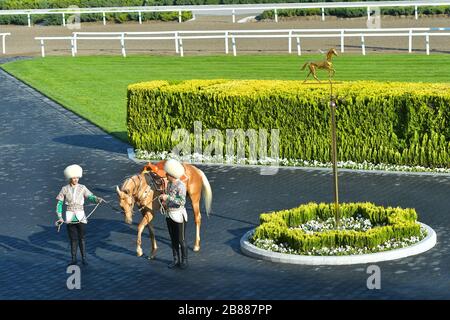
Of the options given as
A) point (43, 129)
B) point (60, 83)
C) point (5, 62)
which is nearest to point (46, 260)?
point (43, 129)

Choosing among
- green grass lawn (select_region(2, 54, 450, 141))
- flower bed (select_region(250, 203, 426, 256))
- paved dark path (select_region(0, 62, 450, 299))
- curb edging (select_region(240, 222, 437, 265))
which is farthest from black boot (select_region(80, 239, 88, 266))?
green grass lawn (select_region(2, 54, 450, 141))

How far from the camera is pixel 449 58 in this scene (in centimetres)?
3359

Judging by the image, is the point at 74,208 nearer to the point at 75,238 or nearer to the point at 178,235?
the point at 75,238

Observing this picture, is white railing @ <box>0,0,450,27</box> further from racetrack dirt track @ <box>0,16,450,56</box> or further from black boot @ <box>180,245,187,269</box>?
black boot @ <box>180,245,187,269</box>

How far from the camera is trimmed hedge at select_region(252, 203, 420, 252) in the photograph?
14.9 m

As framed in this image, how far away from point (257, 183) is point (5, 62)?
22.9 metres

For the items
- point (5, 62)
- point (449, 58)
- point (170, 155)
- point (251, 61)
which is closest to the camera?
point (170, 155)

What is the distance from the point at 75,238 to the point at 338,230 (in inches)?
148

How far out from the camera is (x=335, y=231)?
1508 centimetres

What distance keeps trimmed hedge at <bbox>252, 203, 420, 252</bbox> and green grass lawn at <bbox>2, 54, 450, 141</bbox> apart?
1052 centimetres

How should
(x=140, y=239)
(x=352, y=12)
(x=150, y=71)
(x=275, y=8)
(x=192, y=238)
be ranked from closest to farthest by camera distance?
1. (x=140, y=239)
2. (x=192, y=238)
3. (x=150, y=71)
4. (x=275, y=8)
5. (x=352, y=12)

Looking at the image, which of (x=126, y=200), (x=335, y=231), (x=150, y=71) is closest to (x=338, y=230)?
(x=335, y=231)

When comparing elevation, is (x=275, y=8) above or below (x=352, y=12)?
above
